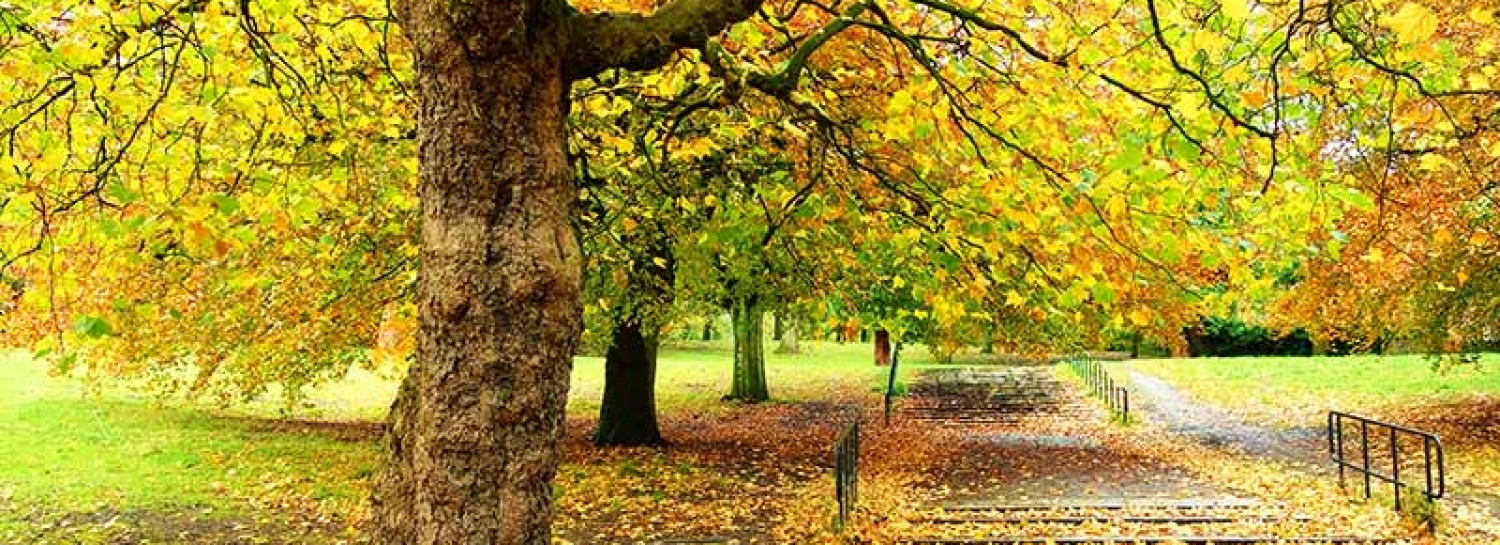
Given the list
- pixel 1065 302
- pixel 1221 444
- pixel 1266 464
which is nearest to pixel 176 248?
pixel 1065 302

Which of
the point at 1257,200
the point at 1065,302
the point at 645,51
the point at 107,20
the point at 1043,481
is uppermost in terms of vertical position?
the point at 107,20

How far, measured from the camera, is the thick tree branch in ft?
12.7

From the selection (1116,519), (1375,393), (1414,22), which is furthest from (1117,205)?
(1375,393)

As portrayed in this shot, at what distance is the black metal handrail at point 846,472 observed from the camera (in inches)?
386

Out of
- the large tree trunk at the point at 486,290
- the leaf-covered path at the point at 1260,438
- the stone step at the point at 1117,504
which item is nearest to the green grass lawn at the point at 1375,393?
the leaf-covered path at the point at 1260,438

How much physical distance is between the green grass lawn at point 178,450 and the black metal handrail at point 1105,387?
6411 millimetres

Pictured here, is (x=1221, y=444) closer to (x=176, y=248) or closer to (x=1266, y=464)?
(x=1266, y=464)

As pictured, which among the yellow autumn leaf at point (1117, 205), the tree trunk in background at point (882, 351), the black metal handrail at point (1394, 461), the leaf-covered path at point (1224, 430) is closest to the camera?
the yellow autumn leaf at point (1117, 205)

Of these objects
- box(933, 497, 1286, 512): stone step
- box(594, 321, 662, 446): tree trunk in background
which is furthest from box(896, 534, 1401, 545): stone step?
box(594, 321, 662, 446): tree trunk in background

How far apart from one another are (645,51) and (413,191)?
5.06 metres

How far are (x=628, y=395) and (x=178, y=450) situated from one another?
6961mm

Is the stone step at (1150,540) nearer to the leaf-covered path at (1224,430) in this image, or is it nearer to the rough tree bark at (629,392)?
the leaf-covered path at (1224,430)

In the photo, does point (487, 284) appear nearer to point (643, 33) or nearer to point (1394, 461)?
point (643, 33)

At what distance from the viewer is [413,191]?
27.8ft
